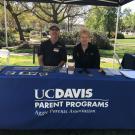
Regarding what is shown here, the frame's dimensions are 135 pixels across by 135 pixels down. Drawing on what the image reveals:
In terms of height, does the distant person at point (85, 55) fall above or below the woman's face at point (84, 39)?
below

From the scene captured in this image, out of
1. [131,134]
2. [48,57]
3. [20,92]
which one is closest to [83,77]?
[20,92]

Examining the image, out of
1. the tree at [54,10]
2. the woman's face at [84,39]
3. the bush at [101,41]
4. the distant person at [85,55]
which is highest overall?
the tree at [54,10]

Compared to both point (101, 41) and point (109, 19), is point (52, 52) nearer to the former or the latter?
point (101, 41)

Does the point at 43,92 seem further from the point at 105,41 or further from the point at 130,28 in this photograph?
the point at 130,28

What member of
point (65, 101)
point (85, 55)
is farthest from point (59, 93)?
point (85, 55)

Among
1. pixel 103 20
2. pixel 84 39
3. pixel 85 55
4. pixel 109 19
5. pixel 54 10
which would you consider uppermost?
pixel 54 10

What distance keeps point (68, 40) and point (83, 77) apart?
48.3 feet

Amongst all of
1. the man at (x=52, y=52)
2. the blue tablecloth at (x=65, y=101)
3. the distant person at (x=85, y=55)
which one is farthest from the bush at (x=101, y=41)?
the blue tablecloth at (x=65, y=101)

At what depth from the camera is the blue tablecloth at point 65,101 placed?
4090 mm

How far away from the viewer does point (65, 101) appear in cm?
413

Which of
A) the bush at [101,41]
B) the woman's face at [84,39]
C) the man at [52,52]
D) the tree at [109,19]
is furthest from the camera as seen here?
the tree at [109,19]

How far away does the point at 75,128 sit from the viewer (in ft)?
14.2

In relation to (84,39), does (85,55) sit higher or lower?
lower

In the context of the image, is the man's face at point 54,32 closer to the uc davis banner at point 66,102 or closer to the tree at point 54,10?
the uc davis banner at point 66,102
